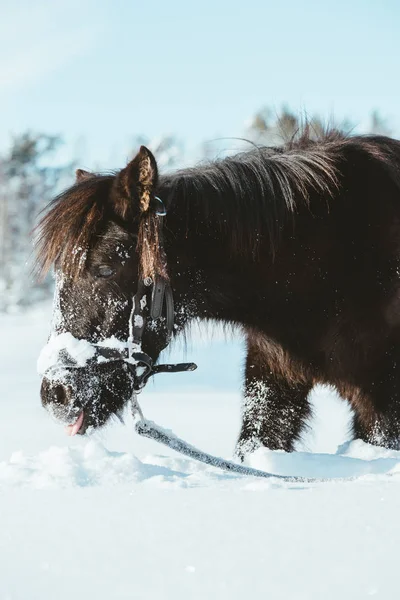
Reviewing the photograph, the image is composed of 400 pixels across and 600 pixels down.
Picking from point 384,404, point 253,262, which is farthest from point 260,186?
point 384,404

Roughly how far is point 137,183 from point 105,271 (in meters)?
0.39

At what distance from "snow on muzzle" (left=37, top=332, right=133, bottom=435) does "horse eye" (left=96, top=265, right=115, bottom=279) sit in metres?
0.27

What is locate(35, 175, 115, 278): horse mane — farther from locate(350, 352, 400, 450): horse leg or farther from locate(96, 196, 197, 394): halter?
locate(350, 352, 400, 450): horse leg

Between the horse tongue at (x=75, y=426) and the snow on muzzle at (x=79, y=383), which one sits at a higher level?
the snow on muzzle at (x=79, y=383)

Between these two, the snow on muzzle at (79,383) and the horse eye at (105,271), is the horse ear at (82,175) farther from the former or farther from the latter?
the snow on muzzle at (79,383)

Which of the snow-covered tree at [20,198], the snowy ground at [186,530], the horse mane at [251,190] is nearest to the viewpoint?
the snowy ground at [186,530]

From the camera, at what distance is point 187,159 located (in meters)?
3.54

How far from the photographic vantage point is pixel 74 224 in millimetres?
2924

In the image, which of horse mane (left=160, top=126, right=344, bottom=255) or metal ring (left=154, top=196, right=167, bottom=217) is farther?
horse mane (left=160, top=126, right=344, bottom=255)

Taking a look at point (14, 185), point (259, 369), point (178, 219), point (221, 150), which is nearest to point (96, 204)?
point (178, 219)

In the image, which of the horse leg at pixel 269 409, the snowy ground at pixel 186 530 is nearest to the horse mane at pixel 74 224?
the snowy ground at pixel 186 530

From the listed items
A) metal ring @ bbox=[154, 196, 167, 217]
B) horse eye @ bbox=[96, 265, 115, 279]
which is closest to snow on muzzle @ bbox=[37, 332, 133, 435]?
horse eye @ bbox=[96, 265, 115, 279]

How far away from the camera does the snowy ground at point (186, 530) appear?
1.48 metres

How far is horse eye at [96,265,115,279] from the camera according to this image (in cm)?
Result: 291
